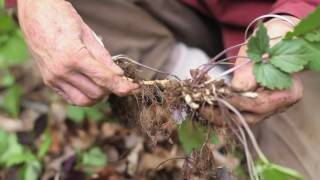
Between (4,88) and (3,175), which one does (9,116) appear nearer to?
(4,88)

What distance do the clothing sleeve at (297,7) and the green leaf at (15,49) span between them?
83 centimetres

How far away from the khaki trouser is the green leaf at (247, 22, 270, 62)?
39 cm

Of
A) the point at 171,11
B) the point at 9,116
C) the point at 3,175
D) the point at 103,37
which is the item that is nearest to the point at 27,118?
the point at 9,116

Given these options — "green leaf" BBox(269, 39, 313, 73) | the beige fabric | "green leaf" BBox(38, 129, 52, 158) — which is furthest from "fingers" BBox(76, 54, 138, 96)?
"green leaf" BBox(38, 129, 52, 158)

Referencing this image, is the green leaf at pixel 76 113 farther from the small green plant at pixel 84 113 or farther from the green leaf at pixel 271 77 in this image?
the green leaf at pixel 271 77

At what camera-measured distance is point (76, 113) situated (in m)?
1.71

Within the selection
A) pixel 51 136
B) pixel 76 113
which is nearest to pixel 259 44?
pixel 76 113

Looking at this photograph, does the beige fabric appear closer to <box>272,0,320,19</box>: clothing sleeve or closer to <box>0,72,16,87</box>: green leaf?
<box>272,0,320,19</box>: clothing sleeve

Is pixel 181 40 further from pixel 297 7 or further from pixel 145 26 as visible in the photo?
pixel 297 7

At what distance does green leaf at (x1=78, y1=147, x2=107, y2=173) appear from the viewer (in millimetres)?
1688

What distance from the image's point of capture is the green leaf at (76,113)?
170 centimetres

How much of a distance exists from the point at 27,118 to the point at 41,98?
2.8 inches

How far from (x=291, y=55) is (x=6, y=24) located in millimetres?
932

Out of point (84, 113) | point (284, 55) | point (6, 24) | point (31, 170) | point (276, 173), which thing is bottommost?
point (31, 170)
